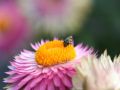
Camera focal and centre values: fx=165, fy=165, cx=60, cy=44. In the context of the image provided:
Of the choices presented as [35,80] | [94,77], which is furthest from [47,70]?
[94,77]

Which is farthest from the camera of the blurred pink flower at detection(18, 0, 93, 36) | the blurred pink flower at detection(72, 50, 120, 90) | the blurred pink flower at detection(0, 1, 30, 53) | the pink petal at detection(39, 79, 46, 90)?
the blurred pink flower at detection(18, 0, 93, 36)

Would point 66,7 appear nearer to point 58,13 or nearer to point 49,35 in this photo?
point 58,13

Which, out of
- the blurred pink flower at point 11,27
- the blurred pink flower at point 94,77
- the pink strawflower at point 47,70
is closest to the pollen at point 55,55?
the pink strawflower at point 47,70

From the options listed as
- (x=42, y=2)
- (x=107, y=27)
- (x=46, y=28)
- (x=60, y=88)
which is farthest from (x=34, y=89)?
(x=107, y=27)

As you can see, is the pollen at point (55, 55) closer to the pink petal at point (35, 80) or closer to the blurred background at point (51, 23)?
the pink petal at point (35, 80)

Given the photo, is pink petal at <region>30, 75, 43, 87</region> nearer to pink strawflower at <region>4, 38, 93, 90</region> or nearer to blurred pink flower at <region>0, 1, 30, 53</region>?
pink strawflower at <region>4, 38, 93, 90</region>

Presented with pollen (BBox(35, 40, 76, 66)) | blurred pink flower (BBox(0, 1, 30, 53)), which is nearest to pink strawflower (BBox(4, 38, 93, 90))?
pollen (BBox(35, 40, 76, 66))
